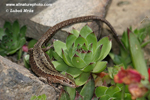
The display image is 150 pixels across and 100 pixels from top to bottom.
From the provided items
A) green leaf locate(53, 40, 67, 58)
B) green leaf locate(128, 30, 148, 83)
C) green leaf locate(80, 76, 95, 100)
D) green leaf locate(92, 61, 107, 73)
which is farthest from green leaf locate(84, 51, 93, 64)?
green leaf locate(128, 30, 148, 83)

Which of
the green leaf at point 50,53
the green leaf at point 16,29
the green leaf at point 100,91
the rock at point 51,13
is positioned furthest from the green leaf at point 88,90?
the green leaf at point 16,29

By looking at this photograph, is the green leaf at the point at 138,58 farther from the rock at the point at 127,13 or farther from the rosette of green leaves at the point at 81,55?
the rock at the point at 127,13

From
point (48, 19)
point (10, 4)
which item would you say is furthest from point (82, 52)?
point (10, 4)

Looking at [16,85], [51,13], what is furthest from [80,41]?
[51,13]

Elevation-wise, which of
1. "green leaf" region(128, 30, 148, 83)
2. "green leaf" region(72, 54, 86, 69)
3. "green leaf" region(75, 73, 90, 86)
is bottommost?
"green leaf" region(75, 73, 90, 86)

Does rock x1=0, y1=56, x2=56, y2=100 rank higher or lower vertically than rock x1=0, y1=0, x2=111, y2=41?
lower

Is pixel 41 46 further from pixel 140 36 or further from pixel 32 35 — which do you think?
pixel 140 36

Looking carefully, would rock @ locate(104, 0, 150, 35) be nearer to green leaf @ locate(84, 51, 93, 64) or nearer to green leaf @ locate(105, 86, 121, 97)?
green leaf @ locate(84, 51, 93, 64)

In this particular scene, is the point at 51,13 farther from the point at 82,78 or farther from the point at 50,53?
the point at 82,78
